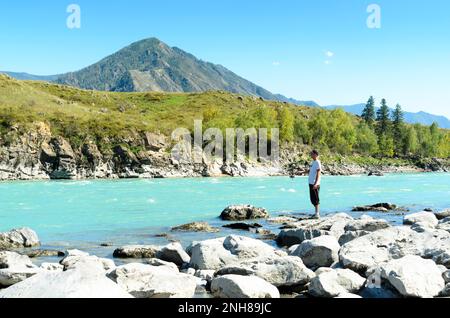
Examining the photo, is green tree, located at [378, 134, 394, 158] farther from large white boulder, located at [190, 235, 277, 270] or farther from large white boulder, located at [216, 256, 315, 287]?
large white boulder, located at [216, 256, 315, 287]

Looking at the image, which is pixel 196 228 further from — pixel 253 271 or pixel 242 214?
pixel 253 271

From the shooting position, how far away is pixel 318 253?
13.5 metres

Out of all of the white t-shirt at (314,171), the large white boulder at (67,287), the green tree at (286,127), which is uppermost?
the green tree at (286,127)

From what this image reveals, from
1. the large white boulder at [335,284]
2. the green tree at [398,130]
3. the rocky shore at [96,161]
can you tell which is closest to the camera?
the large white boulder at [335,284]

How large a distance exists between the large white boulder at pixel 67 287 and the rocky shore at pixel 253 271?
0.6 inches

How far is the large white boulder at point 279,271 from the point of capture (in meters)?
11.3

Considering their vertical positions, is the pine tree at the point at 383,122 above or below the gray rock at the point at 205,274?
above

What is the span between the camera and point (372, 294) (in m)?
10.4

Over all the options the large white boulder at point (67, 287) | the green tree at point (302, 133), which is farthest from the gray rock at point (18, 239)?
the green tree at point (302, 133)

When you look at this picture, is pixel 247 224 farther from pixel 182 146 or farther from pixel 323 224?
pixel 182 146

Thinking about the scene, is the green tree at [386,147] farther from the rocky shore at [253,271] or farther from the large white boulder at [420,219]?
the rocky shore at [253,271]

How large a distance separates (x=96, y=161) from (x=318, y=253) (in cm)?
7939

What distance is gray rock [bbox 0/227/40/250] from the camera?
58.0 feet
